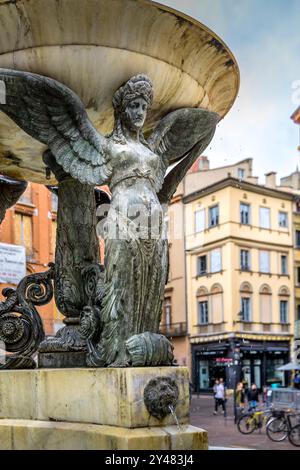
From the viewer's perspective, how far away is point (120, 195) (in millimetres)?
4246

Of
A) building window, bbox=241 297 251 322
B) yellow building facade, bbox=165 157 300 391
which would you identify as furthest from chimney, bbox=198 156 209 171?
building window, bbox=241 297 251 322

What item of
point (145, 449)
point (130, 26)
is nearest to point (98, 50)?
point (130, 26)

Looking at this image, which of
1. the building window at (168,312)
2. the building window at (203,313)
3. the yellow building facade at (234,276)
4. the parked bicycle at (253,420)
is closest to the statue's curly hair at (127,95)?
the parked bicycle at (253,420)

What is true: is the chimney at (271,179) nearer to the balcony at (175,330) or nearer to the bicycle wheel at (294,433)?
the balcony at (175,330)

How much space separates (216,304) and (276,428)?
27.8 m

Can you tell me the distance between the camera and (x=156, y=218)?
429 centimetres

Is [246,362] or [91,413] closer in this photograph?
[91,413]

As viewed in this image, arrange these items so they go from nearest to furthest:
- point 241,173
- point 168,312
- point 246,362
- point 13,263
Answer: point 13,263 → point 246,362 → point 241,173 → point 168,312

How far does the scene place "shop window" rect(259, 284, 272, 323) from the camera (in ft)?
145

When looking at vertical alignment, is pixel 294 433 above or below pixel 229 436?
above

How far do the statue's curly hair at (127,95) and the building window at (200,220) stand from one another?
40.6 meters

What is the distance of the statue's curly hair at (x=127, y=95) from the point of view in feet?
14.3

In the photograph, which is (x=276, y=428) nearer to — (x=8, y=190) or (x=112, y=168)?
(x=8, y=190)

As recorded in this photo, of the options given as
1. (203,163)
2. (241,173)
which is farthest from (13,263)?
(203,163)
